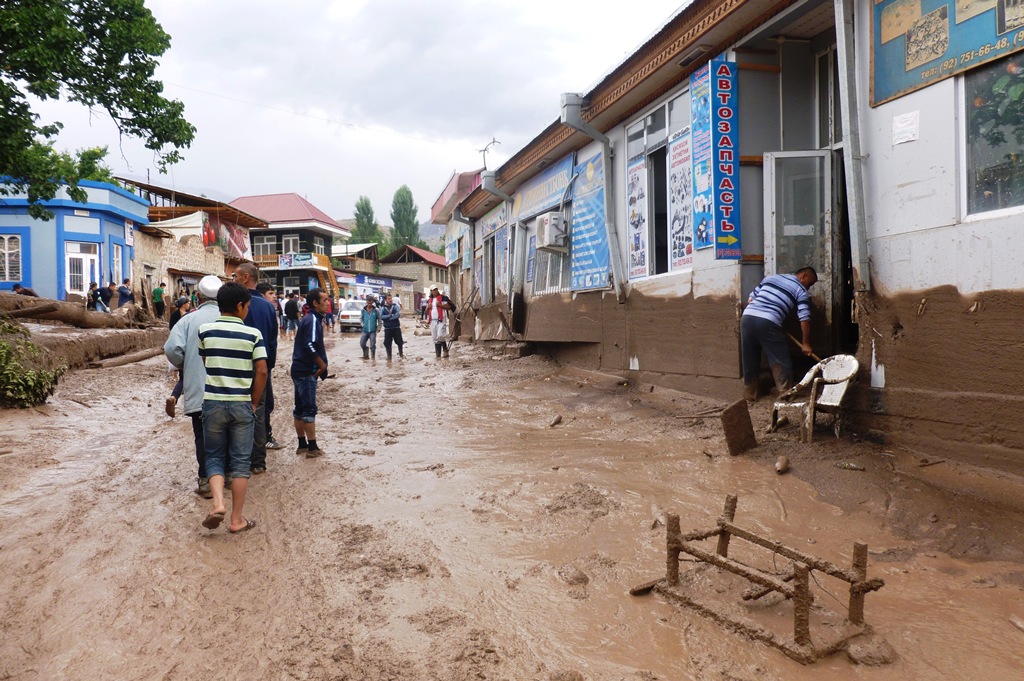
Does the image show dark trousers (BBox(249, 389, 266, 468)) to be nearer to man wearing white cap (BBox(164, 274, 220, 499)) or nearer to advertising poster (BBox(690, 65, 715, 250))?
man wearing white cap (BBox(164, 274, 220, 499))

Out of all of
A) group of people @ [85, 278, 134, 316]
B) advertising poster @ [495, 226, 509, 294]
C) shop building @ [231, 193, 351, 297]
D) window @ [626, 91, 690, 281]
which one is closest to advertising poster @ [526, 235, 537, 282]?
advertising poster @ [495, 226, 509, 294]

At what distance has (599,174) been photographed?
1073 centimetres

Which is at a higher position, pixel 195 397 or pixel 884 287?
pixel 884 287

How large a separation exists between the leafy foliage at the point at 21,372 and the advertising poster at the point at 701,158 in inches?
329

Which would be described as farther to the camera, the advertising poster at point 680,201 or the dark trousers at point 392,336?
the dark trousers at point 392,336

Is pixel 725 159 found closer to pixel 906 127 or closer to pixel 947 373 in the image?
pixel 906 127

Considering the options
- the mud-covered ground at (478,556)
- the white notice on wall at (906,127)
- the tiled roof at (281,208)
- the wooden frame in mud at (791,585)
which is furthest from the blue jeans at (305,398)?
the tiled roof at (281,208)

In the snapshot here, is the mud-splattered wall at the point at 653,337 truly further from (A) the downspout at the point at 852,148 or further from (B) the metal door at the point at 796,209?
(A) the downspout at the point at 852,148

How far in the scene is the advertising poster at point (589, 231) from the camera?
10.6m

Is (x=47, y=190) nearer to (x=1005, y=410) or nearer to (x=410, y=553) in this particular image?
(x=410, y=553)

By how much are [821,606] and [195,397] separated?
14.5 ft

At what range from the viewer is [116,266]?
27500 millimetres

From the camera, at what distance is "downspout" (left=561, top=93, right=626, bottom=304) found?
9.85 m

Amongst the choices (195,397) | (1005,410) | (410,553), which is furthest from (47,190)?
(1005,410)
